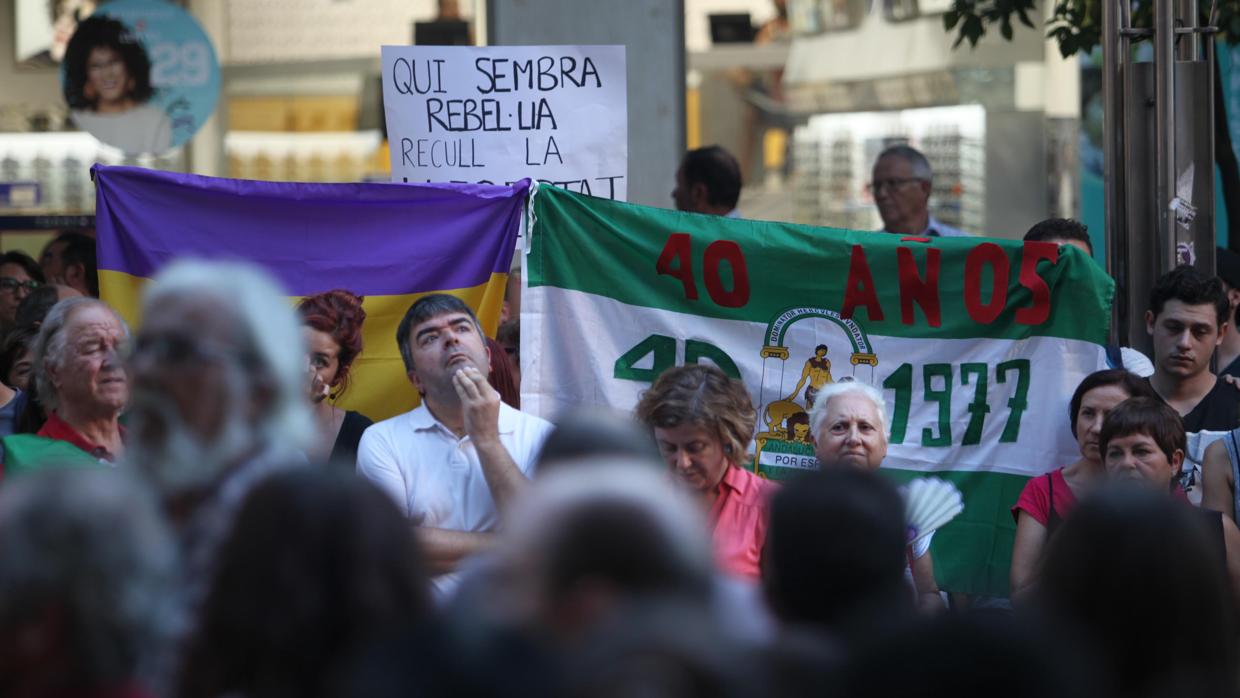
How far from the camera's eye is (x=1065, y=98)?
→ 10422 mm

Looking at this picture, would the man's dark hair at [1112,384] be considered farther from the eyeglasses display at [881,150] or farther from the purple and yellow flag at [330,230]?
the eyeglasses display at [881,150]

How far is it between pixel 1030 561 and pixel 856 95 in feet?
18.6

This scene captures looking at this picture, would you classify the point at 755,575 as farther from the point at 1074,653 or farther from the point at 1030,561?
Answer: the point at 1074,653

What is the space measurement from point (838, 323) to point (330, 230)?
1.84 metres

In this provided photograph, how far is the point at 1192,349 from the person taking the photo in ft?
19.5

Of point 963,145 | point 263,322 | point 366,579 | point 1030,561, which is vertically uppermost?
point 963,145

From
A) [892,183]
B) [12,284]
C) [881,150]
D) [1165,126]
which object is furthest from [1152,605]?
[881,150]

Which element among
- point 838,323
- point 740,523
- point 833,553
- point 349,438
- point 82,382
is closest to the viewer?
point 833,553

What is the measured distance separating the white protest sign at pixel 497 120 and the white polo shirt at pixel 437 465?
2190mm

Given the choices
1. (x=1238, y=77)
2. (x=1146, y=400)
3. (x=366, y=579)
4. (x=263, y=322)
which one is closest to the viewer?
(x=366, y=579)

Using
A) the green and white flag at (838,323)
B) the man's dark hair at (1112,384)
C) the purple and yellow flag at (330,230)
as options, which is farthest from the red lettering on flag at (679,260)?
the man's dark hair at (1112,384)

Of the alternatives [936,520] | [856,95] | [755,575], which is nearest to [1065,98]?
[856,95]

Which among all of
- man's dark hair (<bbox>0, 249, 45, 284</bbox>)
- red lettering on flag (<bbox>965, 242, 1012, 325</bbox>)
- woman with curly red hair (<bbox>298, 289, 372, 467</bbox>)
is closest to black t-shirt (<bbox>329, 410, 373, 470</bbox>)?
woman with curly red hair (<bbox>298, 289, 372, 467</bbox>)

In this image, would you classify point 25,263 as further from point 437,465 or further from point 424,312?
point 437,465
